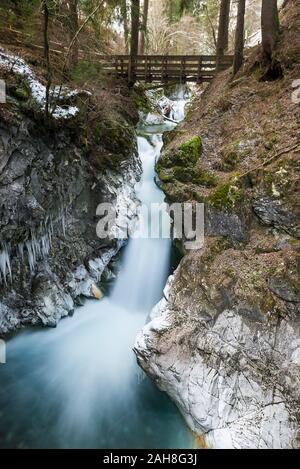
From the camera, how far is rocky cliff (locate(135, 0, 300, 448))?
16.8 ft

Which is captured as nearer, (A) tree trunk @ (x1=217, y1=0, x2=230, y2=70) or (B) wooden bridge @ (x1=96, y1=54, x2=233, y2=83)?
(A) tree trunk @ (x1=217, y1=0, x2=230, y2=70)

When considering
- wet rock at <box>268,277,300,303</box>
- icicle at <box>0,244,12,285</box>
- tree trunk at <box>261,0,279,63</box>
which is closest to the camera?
wet rock at <box>268,277,300,303</box>

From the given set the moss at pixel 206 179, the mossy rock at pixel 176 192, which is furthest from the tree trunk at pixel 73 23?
the moss at pixel 206 179

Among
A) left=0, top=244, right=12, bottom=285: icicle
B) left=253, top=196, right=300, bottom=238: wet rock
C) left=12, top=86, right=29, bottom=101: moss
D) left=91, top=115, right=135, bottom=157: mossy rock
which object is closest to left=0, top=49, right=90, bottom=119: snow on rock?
left=12, top=86, right=29, bottom=101: moss

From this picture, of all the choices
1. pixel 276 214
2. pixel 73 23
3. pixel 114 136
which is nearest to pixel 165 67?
pixel 73 23

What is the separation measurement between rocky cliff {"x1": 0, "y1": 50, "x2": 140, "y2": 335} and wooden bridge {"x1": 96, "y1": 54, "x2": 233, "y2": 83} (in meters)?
4.02

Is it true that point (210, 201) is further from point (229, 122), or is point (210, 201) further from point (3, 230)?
point (3, 230)

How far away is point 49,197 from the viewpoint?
737 centimetres

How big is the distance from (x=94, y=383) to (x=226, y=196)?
4.66 metres

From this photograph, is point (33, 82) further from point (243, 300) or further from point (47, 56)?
point (243, 300)

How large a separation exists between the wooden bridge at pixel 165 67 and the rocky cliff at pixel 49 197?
4018mm

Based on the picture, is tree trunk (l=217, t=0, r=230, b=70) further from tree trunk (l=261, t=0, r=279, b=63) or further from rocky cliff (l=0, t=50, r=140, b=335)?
rocky cliff (l=0, t=50, r=140, b=335)
